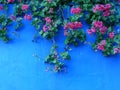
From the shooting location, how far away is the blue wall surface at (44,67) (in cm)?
434

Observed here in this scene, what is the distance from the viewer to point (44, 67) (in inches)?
174

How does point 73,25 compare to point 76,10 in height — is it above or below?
below

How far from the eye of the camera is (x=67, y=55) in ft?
14.2

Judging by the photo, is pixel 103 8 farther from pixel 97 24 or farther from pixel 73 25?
pixel 73 25

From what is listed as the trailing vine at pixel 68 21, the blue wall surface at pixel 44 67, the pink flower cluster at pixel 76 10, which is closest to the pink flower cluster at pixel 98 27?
the trailing vine at pixel 68 21

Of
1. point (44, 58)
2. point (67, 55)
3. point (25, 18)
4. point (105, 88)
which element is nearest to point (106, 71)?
point (105, 88)

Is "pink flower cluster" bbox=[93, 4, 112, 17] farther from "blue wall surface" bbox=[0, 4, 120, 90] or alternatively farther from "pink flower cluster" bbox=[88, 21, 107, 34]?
"blue wall surface" bbox=[0, 4, 120, 90]

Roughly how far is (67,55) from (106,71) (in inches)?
20.1

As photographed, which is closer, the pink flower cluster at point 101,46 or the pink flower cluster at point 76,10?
the pink flower cluster at point 101,46

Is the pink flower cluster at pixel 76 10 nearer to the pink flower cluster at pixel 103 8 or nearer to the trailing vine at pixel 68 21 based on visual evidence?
the trailing vine at pixel 68 21

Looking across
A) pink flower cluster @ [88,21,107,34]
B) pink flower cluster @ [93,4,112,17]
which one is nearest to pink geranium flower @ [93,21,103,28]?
pink flower cluster @ [88,21,107,34]

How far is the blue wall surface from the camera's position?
434 centimetres

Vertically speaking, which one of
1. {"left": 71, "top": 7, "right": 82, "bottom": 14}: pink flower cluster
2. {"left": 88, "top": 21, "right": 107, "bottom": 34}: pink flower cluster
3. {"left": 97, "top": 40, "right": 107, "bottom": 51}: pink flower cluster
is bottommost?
{"left": 97, "top": 40, "right": 107, "bottom": 51}: pink flower cluster

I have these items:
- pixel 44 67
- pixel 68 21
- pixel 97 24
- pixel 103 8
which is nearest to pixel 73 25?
pixel 68 21
